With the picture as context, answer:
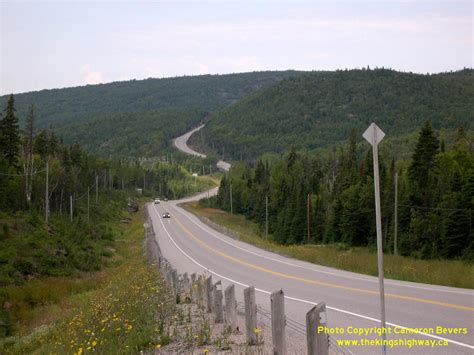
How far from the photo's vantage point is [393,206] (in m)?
62.5

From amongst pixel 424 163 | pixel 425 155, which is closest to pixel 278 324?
pixel 424 163

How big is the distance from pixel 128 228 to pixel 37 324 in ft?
173

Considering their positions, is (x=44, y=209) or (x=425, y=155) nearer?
(x=44, y=209)

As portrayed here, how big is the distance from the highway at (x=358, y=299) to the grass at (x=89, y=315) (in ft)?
9.39

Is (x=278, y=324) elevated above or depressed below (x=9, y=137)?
below

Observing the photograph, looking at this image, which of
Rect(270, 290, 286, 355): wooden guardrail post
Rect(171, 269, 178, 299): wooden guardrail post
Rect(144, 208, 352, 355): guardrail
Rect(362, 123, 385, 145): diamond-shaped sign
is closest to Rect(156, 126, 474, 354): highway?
Rect(144, 208, 352, 355): guardrail

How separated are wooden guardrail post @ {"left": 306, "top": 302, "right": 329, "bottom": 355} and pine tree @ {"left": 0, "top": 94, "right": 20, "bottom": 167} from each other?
56399 millimetres

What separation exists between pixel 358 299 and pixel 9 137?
5208cm

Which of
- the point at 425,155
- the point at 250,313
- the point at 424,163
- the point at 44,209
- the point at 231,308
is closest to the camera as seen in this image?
the point at 250,313

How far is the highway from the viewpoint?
9.07 meters

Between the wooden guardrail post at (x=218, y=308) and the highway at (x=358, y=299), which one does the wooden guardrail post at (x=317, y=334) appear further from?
the wooden guardrail post at (x=218, y=308)

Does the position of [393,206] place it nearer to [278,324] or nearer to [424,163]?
[424,163]

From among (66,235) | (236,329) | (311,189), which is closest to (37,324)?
(236,329)

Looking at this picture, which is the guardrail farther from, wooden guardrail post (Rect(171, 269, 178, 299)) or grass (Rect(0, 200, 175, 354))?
grass (Rect(0, 200, 175, 354))
